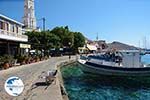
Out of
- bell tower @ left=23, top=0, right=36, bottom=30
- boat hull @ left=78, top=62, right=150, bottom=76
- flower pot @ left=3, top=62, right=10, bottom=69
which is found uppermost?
bell tower @ left=23, top=0, right=36, bottom=30

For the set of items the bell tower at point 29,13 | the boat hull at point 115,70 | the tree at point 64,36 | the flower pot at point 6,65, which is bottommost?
the boat hull at point 115,70

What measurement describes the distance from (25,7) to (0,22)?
142 m

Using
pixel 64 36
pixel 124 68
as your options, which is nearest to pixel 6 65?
pixel 124 68

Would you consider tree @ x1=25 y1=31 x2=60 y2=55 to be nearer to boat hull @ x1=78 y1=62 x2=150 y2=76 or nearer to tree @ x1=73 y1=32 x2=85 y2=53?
tree @ x1=73 y1=32 x2=85 y2=53

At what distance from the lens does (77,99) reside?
71.8 feet

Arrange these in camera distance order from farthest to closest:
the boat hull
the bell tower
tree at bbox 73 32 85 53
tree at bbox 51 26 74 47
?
the bell tower → tree at bbox 73 32 85 53 → tree at bbox 51 26 74 47 → the boat hull

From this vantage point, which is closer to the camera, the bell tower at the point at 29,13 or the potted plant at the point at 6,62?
the potted plant at the point at 6,62

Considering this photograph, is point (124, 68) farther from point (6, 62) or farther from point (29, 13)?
point (29, 13)

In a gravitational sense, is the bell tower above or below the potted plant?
above

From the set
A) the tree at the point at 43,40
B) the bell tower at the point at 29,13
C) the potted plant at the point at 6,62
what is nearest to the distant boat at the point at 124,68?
the potted plant at the point at 6,62

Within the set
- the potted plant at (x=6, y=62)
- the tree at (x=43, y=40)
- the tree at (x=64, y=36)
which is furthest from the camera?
the tree at (x=64, y=36)

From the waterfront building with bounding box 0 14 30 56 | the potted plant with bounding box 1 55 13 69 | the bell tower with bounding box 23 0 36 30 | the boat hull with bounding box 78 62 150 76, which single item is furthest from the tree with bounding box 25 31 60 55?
the bell tower with bounding box 23 0 36 30

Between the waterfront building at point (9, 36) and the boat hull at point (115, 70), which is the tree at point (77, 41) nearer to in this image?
the waterfront building at point (9, 36)

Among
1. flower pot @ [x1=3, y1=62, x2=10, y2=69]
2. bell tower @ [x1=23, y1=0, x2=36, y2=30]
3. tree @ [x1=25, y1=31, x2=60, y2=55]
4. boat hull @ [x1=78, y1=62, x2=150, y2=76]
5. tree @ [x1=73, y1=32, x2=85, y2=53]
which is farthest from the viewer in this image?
bell tower @ [x1=23, y1=0, x2=36, y2=30]
